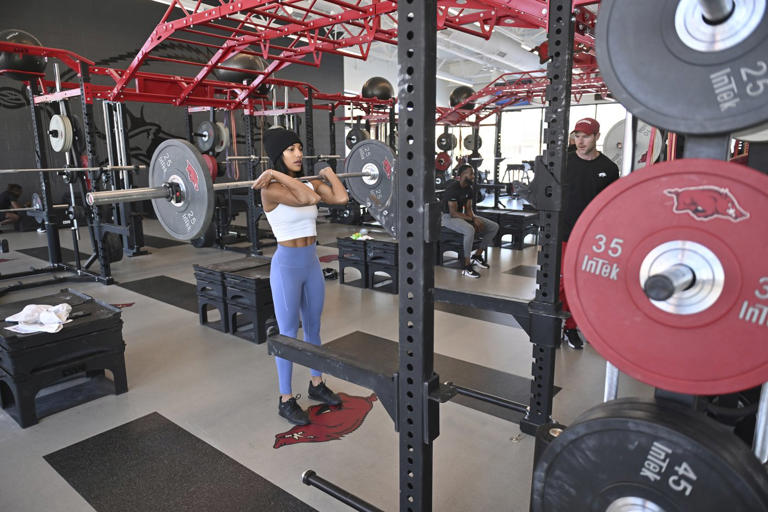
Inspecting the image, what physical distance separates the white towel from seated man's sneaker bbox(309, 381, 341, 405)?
1.21 meters

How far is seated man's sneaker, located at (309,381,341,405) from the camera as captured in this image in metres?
2.38

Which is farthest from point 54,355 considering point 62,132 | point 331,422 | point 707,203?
point 62,132

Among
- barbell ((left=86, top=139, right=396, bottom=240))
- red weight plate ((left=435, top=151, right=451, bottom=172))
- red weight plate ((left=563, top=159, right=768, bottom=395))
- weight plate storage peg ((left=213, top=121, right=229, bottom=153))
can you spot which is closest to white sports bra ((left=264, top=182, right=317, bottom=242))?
barbell ((left=86, top=139, right=396, bottom=240))

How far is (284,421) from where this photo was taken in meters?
2.24

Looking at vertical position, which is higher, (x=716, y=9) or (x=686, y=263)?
(x=716, y=9)

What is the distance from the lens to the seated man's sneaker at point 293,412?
2203 mm

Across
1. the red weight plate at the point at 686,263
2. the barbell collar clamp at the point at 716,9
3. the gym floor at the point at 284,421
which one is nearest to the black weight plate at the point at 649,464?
the red weight plate at the point at 686,263

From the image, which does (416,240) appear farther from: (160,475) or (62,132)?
(62,132)

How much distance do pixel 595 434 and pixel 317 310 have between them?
151 cm

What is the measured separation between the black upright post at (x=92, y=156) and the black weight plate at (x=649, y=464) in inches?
186

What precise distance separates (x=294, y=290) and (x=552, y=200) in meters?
1.09

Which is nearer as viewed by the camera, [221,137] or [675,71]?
[675,71]

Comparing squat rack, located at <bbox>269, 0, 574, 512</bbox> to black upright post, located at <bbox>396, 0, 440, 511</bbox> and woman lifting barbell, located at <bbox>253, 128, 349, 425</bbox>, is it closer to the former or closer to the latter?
black upright post, located at <bbox>396, 0, 440, 511</bbox>

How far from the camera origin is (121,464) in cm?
194
